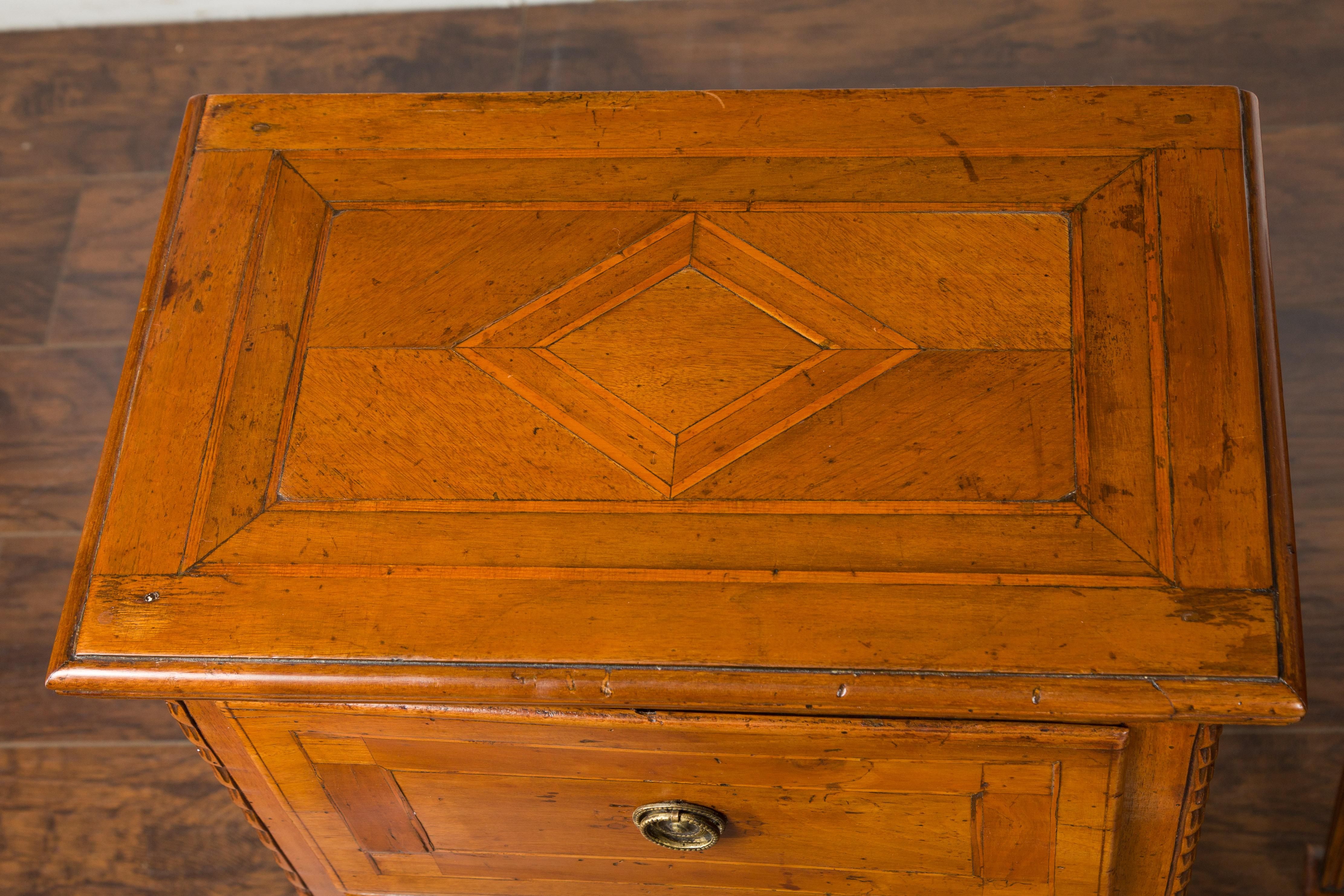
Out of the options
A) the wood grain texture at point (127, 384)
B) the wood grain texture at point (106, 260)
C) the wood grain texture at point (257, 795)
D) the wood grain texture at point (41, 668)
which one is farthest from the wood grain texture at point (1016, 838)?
the wood grain texture at point (106, 260)

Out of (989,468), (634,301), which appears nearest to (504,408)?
(634,301)

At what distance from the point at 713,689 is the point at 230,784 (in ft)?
1.72

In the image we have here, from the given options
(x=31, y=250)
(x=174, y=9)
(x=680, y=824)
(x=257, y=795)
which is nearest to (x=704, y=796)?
(x=680, y=824)

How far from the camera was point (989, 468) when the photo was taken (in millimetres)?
900

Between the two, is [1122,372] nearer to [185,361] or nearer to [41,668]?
[185,361]

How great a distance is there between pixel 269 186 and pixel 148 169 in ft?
3.43

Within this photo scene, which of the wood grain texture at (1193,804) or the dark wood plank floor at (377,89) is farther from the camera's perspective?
the dark wood plank floor at (377,89)

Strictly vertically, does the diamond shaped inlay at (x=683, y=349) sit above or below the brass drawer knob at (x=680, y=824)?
above

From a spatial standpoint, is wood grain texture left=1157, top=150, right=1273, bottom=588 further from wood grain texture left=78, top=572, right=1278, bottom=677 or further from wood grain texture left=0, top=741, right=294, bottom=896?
wood grain texture left=0, top=741, right=294, bottom=896

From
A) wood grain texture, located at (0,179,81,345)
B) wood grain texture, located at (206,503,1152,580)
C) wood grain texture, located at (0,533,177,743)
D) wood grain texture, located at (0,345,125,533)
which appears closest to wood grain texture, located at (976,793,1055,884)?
wood grain texture, located at (206,503,1152,580)

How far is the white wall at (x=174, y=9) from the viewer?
209 centimetres

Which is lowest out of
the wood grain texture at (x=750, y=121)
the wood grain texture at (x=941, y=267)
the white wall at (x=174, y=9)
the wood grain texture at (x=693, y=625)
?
the wood grain texture at (x=693, y=625)

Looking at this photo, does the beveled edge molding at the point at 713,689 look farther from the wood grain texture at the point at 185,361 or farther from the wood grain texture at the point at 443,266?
the wood grain texture at the point at 443,266

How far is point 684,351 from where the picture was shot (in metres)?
0.99
